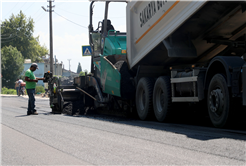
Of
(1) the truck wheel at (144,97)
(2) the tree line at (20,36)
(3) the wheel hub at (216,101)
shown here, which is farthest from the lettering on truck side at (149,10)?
(2) the tree line at (20,36)

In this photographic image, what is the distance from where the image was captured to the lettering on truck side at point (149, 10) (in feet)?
26.3

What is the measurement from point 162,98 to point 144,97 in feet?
3.06

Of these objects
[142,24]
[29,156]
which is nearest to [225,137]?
[29,156]

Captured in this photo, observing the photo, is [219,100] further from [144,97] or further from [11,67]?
[11,67]

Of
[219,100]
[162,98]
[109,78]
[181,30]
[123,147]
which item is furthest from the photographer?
[109,78]

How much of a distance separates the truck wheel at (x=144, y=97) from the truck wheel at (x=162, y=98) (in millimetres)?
233

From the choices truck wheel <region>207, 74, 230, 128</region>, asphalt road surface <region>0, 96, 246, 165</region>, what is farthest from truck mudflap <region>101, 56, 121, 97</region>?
truck wheel <region>207, 74, 230, 128</region>

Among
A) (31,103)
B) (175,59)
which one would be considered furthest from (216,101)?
(31,103)

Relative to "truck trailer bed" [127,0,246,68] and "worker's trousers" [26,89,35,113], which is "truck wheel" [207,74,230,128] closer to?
"truck trailer bed" [127,0,246,68]

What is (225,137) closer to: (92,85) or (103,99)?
(103,99)

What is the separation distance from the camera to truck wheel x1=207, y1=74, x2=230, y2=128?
596 centimetres

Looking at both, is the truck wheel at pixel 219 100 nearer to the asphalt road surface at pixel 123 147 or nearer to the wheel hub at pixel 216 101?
the wheel hub at pixel 216 101

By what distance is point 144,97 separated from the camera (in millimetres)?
9211

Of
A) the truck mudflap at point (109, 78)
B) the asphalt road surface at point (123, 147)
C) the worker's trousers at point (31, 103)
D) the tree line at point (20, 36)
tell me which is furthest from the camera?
the tree line at point (20, 36)
